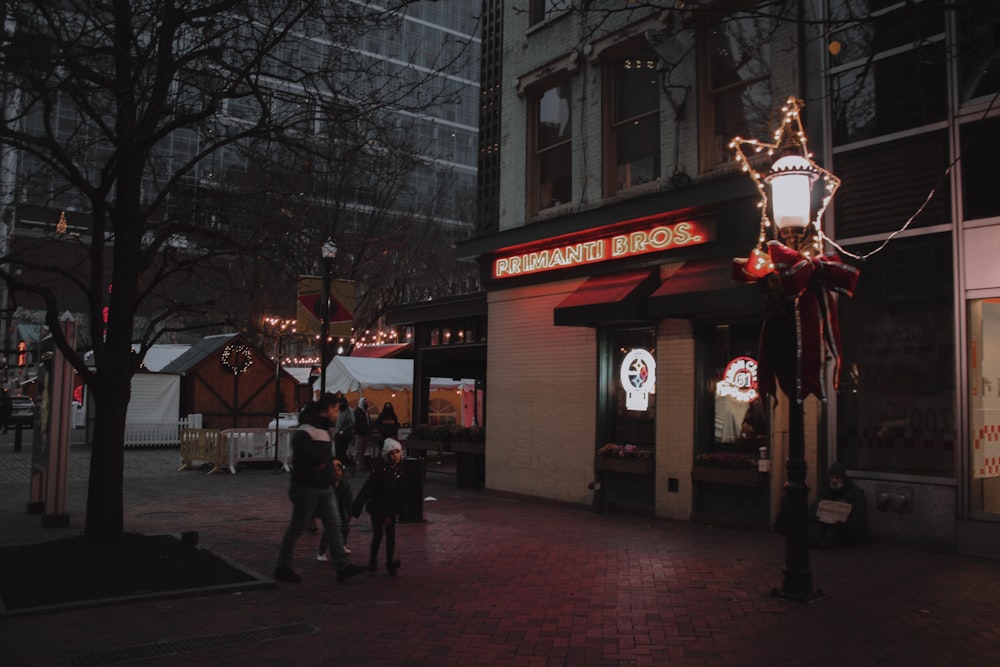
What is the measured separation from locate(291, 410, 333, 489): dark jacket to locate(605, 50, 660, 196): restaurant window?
7305 millimetres

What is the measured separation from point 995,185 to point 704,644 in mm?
6468

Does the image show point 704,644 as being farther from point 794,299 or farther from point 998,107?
point 998,107

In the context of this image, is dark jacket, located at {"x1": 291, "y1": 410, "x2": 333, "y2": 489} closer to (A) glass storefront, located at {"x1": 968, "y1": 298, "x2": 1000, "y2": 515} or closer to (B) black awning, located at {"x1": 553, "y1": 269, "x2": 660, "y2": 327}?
(B) black awning, located at {"x1": 553, "y1": 269, "x2": 660, "y2": 327}

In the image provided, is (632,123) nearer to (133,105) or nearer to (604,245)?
(604,245)

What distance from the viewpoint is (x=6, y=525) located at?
11.0 m

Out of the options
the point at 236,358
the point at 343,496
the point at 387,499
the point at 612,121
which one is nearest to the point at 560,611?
the point at 387,499

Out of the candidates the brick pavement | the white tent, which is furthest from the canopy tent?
the brick pavement

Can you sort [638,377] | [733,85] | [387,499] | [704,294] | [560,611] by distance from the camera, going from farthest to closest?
1. [638,377]
2. [733,85]
3. [704,294]
4. [387,499]
5. [560,611]

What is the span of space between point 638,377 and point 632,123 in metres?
4.19

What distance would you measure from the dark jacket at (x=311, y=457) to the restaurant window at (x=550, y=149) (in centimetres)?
778

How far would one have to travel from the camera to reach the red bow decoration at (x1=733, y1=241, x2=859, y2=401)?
7.32 metres

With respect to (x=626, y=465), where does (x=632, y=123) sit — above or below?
above

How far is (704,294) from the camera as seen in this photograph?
10477 millimetres

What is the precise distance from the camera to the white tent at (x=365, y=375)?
75.3 ft
